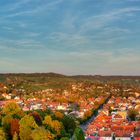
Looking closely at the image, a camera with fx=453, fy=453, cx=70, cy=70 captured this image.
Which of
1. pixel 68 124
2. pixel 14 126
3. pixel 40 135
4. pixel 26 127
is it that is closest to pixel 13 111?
pixel 68 124

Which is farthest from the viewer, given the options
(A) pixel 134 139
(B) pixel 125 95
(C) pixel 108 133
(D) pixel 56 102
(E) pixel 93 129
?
(B) pixel 125 95

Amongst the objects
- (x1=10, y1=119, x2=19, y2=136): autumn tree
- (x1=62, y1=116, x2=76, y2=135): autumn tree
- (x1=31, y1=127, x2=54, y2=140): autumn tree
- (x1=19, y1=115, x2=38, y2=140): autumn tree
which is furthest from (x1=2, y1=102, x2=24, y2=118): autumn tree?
(x1=31, y1=127, x2=54, y2=140): autumn tree

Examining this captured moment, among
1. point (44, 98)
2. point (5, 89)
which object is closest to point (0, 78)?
point (5, 89)

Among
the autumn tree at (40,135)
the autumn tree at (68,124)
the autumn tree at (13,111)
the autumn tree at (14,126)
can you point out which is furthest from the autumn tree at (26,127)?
the autumn tree at (68,124)

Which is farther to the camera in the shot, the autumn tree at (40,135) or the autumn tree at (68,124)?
the autumn tree at (68,124)

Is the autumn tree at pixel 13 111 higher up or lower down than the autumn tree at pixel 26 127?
higher up

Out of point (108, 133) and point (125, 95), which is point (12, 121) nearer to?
point (108, 133)

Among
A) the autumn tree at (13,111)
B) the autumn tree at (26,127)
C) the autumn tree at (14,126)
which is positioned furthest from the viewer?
the autumn tree at (13,111)

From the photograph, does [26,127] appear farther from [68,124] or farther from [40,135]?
[68,124]

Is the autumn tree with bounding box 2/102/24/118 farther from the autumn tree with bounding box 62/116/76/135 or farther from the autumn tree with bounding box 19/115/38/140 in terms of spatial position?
the autumn tree with bounding box 19/115/38/140

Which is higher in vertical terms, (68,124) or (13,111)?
(13,111)

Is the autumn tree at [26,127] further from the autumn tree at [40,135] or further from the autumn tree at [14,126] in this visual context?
the autumn tree at [40,135]
